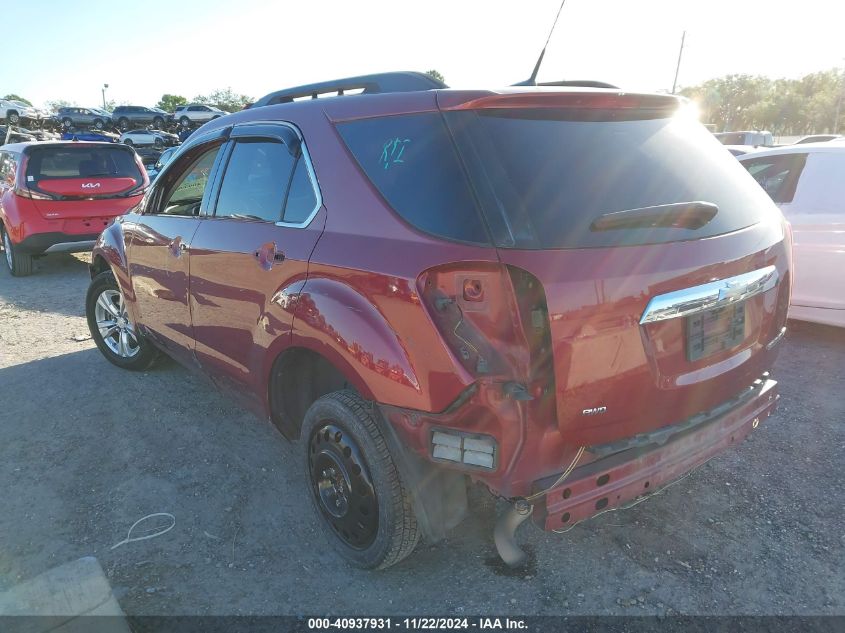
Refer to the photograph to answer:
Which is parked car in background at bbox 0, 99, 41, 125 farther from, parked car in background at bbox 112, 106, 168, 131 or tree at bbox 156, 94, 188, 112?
tree at bbox 156, 94, 188, 112

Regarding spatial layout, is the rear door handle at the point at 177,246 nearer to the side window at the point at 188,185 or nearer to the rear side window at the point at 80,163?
the side window at the point at 188,185

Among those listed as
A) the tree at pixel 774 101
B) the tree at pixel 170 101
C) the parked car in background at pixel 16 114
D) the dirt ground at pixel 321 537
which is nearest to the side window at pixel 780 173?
the dirt ground at pixel 321 537

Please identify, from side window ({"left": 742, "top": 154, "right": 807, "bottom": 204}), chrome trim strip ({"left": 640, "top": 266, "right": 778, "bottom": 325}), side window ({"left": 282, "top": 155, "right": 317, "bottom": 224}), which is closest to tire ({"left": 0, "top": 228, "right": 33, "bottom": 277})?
side window ({"left": 282, "top": 155, "right": 317, "bottom": 224})

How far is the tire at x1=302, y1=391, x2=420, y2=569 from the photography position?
2.26m

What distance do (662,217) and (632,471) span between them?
35.1 inches

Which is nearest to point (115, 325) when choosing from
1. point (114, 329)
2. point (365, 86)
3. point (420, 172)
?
point (114, 329)

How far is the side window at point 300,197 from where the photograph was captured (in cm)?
257

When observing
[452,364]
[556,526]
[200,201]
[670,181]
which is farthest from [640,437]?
[200,201]

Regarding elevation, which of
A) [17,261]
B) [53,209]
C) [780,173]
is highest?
[780,173]

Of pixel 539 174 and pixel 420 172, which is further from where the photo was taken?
pixel 420 172

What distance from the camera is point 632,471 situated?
207 cm

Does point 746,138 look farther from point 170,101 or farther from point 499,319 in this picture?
point 170,101

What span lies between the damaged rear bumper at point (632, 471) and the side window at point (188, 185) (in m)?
2.58

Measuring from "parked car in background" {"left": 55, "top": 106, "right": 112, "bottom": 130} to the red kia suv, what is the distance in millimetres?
43648
